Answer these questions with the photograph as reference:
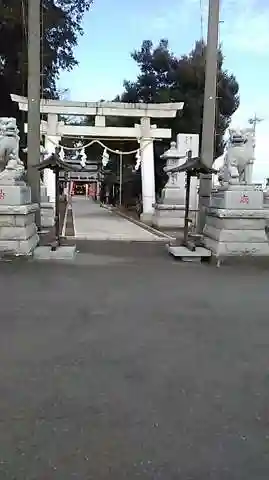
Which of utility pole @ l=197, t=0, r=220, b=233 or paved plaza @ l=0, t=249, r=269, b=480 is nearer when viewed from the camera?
paved plaza @ l=0, t=249, r=269, b=480

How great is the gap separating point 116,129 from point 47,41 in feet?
14.7

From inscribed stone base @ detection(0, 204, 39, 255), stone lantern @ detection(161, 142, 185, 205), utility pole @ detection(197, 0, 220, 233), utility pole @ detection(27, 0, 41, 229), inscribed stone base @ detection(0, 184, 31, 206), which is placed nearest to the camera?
inscribed stone base @ detection(0, 204, 39, 255)

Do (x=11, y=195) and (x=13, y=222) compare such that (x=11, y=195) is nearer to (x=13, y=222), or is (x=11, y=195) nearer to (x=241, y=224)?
(x=13, y=222)

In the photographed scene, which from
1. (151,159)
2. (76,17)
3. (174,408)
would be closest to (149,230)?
(151,159)

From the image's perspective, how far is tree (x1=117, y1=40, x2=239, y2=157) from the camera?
91.1 feet

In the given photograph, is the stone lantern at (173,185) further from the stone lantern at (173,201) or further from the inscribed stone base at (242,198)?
the inscribed stone base at (242,198)

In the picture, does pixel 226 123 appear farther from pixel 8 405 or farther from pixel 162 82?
pixel 8 405

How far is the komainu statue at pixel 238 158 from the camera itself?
12422 millimetres

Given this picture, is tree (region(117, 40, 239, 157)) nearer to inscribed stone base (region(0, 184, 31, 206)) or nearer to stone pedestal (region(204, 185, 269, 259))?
stone pedestal (region(204, 185, 269, 259))

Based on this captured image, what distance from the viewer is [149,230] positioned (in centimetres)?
1866

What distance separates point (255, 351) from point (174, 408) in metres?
1.64

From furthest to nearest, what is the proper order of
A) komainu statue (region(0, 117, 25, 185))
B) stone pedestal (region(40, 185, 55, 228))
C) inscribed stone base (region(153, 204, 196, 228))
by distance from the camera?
1. inscribed stone base (region(153, 204, 196, 228))
2. stone pedestal (region(40, 185, 55, 228))
3. komainu statue (region(0, 117, 25, 185))

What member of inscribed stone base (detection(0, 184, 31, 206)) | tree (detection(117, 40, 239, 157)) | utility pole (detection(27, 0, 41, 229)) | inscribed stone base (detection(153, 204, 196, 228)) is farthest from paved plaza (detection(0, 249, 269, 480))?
tree (detection(117, 40, 239, 157))

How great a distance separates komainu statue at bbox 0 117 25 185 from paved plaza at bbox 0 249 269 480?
161 inches
